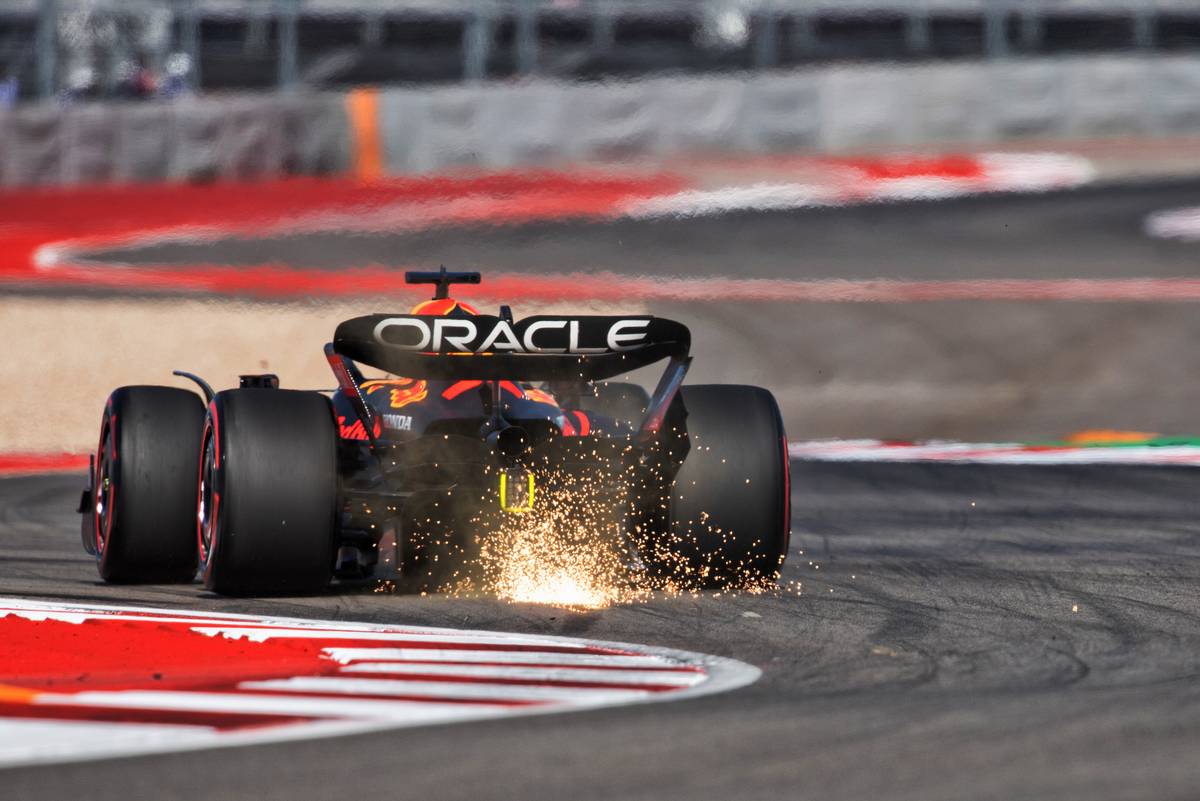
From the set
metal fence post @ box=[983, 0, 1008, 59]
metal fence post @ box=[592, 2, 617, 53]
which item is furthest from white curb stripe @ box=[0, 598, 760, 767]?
metal fence post @ box=[592, 2, 617, 53]

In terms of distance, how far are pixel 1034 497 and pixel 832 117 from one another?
11955 mm

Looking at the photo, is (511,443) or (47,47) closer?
(511,443)

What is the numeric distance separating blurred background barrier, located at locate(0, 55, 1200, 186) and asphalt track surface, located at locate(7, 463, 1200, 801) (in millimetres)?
13089

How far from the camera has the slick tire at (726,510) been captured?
8.36m

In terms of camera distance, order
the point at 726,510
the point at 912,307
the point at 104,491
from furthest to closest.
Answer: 1. the point at 912,307
2. the point at 104,491
3. the point at 726,510

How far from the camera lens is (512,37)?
3206 cm

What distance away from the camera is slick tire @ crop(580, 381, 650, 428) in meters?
9.16

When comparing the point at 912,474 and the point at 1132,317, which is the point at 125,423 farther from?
the point at 1132,317

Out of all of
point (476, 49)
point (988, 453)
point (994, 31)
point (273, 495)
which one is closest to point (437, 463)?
point (273, 495)

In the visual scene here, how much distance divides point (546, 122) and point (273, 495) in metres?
16.5

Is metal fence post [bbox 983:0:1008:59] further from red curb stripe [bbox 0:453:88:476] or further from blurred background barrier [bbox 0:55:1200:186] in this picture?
red curb stripe [bbox 0:453:88:476]

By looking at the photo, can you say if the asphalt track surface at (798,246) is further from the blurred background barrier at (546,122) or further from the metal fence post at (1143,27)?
the metal fence post at (1143,27)

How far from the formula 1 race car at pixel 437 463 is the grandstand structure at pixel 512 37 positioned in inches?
668

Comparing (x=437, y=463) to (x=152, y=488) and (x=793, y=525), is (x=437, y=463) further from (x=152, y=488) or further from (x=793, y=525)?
(x=793, y=525)
